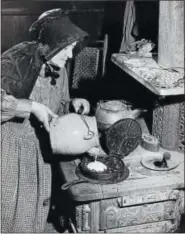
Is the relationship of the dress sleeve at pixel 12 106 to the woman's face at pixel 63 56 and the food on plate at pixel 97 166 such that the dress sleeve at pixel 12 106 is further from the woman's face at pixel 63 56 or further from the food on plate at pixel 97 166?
the food on plate at pixel 97 166

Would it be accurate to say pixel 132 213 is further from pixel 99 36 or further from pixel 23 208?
pixel 99 36

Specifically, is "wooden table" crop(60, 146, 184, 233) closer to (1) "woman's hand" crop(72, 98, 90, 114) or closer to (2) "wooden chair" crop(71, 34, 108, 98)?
(1) "woman's hand" crop(72, 98, 90, 114)

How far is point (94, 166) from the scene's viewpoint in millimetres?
2789

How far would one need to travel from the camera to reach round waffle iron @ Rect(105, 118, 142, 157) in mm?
3045

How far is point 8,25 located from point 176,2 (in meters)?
3.83

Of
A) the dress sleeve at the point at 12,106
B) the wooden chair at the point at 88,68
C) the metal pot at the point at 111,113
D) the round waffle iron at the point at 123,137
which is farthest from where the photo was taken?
the wooden chair at the point at 88,68

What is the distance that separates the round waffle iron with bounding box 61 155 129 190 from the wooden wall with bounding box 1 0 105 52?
3.55 metres

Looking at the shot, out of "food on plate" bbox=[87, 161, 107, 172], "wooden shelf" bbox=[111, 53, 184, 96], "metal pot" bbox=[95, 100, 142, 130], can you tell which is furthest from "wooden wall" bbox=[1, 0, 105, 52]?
"food on plate" bbox=[87, 161, 107, 172]

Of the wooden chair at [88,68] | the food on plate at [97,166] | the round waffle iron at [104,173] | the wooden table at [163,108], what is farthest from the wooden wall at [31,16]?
the food on plate at [97,166]

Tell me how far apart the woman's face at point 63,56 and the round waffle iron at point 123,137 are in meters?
0.71

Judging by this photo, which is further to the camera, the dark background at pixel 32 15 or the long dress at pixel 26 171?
Result: the dark background at pixel 32 15

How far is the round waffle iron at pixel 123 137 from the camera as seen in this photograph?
3.04 m

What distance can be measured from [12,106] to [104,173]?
2.86ft

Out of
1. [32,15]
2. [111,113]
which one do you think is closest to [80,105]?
[111,113]
